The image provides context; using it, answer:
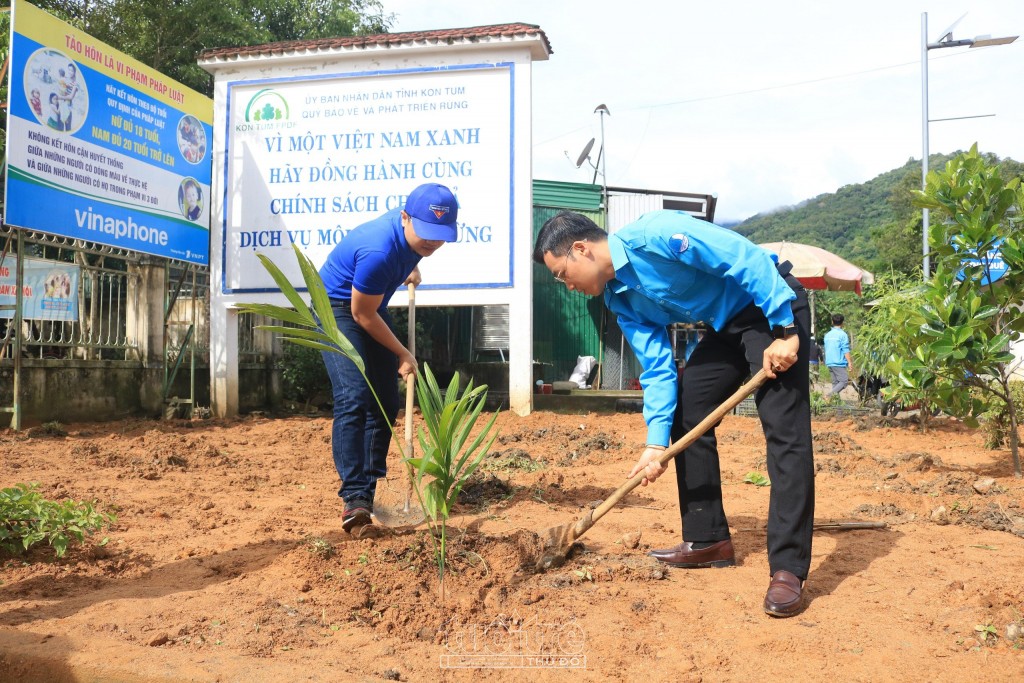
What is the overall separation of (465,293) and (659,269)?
19.6ft

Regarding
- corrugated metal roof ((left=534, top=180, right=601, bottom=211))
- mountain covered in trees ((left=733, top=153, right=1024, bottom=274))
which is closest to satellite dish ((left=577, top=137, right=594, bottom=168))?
corrugated metal roof ((left=534, top=180, right=601, bottom=211))

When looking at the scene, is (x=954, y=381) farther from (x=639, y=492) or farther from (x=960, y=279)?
(x=639, y=492)

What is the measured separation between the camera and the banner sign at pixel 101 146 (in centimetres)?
678

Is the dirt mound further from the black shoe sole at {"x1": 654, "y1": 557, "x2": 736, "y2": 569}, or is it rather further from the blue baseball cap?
the blue baseball cap

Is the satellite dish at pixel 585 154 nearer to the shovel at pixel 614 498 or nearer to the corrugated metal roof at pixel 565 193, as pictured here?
the corrugated metal roof at pixel 565 193

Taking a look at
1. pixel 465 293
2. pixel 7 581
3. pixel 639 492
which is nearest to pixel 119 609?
pixel 7 581

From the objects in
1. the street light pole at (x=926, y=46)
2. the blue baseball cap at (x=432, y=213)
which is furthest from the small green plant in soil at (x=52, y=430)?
the street light pole at (x=926, y=46)

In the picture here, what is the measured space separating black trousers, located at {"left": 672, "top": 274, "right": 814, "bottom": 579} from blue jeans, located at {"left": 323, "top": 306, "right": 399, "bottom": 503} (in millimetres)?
1343

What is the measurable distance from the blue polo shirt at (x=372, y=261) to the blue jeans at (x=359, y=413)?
0.16 m

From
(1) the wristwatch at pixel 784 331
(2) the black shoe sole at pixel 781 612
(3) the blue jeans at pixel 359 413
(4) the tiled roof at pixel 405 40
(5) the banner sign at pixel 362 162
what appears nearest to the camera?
(2) the black shoe sole at pixel 781 612

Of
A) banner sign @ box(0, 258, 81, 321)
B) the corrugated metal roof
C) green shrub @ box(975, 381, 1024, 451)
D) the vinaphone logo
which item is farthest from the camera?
the corrugated metal roof

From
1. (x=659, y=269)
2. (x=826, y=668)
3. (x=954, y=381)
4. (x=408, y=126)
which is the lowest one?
(x=826, y=668)

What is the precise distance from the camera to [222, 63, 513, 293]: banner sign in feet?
29.0

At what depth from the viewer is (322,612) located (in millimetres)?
2695
